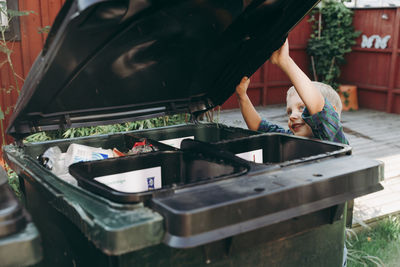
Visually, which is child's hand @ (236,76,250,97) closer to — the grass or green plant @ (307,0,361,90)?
the grass

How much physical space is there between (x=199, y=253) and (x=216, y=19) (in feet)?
2.76

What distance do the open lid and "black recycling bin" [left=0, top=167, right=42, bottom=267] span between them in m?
0.42

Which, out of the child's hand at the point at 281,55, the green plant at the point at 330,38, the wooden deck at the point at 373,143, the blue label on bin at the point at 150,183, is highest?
the green plant at the point at 330,38

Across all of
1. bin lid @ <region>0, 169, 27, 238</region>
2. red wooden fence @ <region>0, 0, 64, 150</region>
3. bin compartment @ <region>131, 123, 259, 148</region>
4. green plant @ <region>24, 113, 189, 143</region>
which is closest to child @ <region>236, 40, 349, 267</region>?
bin compartment @ <region>131, 123, 259, 148</region>

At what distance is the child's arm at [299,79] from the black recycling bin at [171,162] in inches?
3.5

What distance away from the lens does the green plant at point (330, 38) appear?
9922 millimetres

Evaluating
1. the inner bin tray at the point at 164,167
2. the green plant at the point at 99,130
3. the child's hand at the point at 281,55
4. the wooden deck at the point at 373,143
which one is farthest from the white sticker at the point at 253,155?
the green plant at the point at 99,130

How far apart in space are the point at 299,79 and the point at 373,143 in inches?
202

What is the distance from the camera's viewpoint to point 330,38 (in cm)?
1012

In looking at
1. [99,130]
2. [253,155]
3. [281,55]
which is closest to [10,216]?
[253,155]

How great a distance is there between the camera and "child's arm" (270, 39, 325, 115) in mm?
1901

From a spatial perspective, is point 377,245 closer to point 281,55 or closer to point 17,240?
point 281,55

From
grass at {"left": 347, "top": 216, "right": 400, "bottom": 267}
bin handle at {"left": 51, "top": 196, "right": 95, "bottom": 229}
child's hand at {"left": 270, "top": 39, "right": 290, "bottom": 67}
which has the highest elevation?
child's hand at {"left": 270, "top": 39, "right": 290, "bottom": 67}

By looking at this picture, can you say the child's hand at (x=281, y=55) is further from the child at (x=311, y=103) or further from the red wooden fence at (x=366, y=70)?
the red wooden fence at (x=366, y=70)
